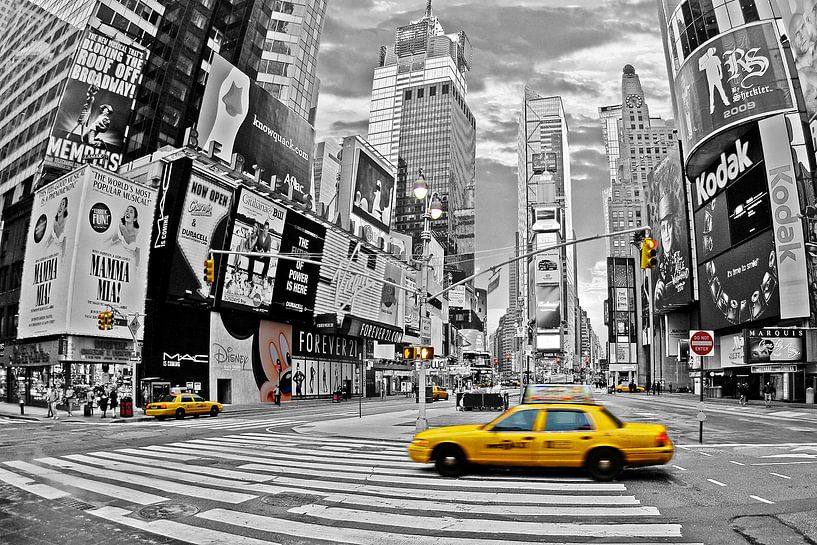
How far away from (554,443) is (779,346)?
57.7 metres

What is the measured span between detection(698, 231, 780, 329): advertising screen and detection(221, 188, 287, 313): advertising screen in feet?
157

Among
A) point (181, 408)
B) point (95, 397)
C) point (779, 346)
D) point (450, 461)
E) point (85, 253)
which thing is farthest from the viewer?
point (779, 346)

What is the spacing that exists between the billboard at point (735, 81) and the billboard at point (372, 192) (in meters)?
40.0

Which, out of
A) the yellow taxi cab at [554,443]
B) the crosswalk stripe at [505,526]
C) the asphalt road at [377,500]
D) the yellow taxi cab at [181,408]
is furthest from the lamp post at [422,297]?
the yellow taxi cab at [181,408]

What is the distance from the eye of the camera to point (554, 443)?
1214 centimetres

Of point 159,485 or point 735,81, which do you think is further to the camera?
point 735,81

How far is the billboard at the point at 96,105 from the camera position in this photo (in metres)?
52.8

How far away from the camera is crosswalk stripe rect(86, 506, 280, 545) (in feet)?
25.2

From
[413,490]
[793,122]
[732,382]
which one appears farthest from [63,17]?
[732,382]

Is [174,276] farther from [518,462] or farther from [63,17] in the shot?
[518,462]

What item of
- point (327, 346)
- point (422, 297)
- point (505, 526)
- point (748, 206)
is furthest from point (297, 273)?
point (505, 526)

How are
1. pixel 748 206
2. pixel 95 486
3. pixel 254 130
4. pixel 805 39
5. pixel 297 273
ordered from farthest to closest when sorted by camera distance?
pixel 748 206, pixel 297 273, pixel 254 130, pixel 805 39, pixel 95 486

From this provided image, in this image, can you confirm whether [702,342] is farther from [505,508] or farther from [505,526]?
[505,526]

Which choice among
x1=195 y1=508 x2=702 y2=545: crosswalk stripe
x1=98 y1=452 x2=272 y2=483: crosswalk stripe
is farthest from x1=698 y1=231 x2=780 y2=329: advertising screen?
x1=195 y1=508 x2=702 y2=545: crosswalk stripe
